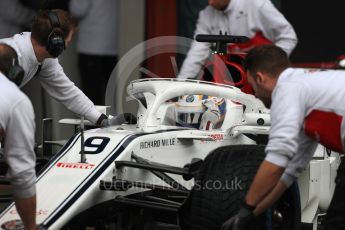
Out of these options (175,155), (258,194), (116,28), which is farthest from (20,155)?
(116,28)

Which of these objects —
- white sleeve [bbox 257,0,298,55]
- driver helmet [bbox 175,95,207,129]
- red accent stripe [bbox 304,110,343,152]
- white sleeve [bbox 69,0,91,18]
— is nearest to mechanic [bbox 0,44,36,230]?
red accent stripe [bbox 304,110,343,152]

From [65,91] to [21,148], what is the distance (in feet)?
7.99

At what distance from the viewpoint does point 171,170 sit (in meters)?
6.26

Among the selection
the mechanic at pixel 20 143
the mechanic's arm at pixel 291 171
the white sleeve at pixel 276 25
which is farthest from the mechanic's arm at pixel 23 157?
the white sleeve at pixel 276 25

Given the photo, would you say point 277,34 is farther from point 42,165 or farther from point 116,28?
point 42,165

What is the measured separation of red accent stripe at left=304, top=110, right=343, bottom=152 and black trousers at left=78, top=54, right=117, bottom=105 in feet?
17.6

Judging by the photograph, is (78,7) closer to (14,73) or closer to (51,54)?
(51,54)

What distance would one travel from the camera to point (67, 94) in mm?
7797

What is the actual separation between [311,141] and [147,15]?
5679 millimetres

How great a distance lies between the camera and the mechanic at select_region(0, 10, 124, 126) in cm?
676

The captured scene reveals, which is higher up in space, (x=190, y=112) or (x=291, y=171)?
(x=190, y=112)

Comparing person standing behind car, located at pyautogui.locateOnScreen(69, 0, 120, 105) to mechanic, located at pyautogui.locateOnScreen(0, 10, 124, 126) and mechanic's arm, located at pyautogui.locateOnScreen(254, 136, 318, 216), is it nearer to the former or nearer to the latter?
mechanic, located at pyautogui.locateOnScreen(0, 10, 124, 126)

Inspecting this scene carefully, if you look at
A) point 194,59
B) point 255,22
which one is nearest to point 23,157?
point 194,59

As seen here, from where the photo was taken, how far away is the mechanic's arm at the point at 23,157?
5332 mm
